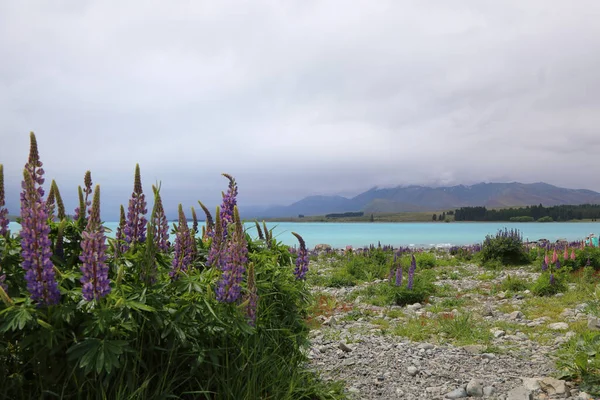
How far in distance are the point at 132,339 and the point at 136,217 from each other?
0.94 m

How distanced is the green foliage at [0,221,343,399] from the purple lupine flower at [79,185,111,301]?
0.32 ft

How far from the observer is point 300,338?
15.4ft

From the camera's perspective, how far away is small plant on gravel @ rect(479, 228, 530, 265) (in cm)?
1733

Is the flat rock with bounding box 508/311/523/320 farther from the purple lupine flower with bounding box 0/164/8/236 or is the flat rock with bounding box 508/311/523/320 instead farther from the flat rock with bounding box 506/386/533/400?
the purple lupine flower with bounding box 0/164/8/236

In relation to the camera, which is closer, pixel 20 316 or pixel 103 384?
pixel 20 316

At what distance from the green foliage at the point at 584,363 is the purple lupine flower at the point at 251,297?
13.9 feet

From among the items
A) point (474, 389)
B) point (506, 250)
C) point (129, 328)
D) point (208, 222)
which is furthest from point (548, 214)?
point (129, 328)

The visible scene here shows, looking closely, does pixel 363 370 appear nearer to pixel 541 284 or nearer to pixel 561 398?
pixel 561 398

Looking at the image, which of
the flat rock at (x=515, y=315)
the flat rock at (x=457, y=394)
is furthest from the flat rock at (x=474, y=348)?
the flat rock at (x=515, y=315)

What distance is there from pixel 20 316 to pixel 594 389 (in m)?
5.96

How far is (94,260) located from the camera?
2705 mm

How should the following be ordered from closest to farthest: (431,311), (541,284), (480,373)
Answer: (480,373), (431,311), (541,284)

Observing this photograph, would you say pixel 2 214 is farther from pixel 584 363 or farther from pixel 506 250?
pixel 506 250

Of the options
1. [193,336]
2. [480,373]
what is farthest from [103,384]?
[480,373]
